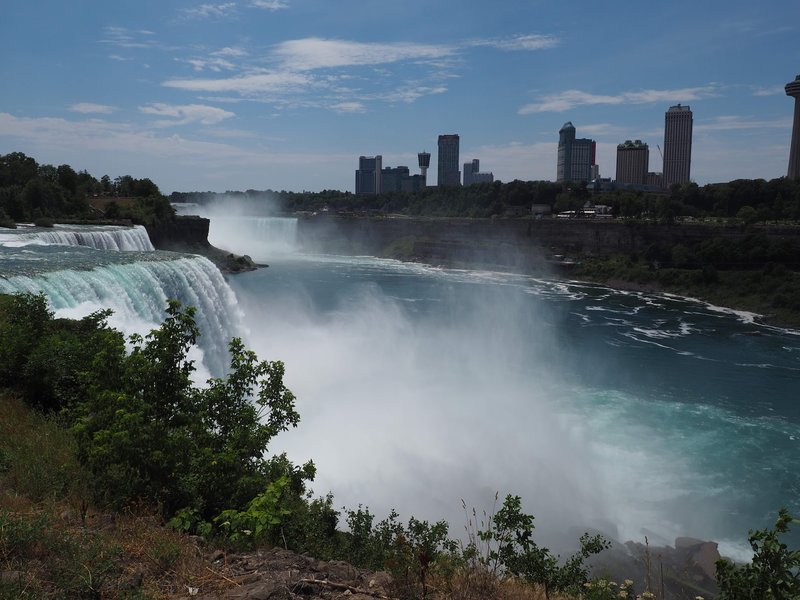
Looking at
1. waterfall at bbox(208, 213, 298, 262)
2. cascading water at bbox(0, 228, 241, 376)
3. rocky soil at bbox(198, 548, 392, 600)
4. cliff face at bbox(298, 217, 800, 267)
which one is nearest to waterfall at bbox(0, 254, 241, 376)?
cascading water at bbox(0, 228, 241, 376)

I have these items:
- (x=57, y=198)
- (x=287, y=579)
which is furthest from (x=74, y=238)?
(x=287, y=579)

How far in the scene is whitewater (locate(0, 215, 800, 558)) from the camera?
44.9ft

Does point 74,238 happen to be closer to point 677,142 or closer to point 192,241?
point 192,241

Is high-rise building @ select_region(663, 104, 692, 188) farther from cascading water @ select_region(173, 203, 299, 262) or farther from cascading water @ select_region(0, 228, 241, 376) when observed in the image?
cascading water @ select_region(0, 228, 241, 376)

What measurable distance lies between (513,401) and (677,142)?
657 ft

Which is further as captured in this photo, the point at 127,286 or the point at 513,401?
the point at 513,401

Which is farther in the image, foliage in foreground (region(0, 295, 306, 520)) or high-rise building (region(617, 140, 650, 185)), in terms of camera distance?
high-rise building (region(617, 140, 650, 185))

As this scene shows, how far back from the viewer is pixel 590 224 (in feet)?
Answer: 193

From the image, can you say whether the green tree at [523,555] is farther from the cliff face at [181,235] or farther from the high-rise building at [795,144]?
the high-rise building at [795,144]

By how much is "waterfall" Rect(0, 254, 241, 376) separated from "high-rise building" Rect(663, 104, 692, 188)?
649ft

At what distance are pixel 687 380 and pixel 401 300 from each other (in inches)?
788

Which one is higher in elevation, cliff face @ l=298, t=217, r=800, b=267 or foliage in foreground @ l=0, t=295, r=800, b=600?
cliff face @ l=298, t=217, r=800, b=267

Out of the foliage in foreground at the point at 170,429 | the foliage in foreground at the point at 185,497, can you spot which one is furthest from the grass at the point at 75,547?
the foliage in foreground at the point at 170,429

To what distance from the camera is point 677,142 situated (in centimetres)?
19400
